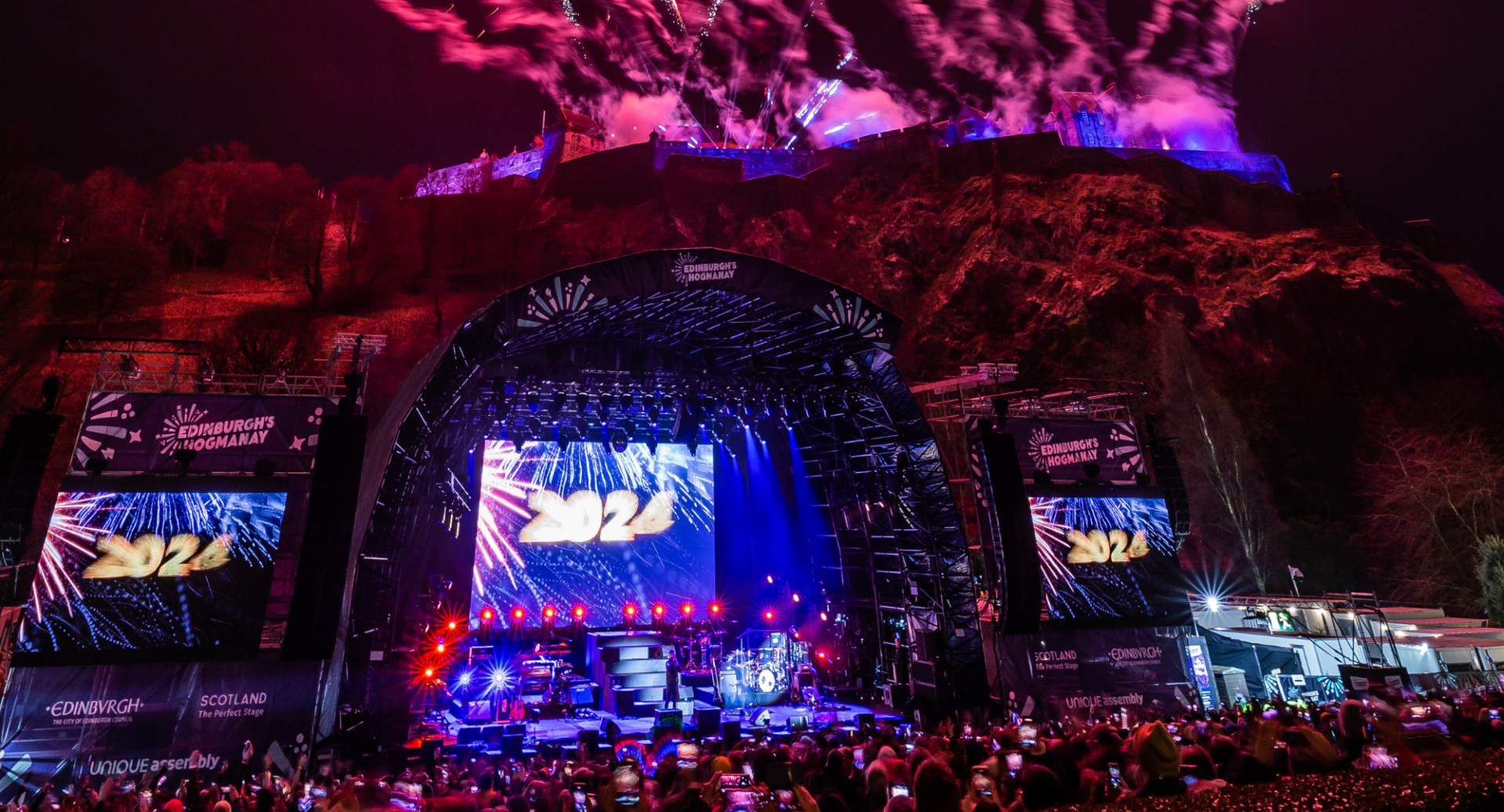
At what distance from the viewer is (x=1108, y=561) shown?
14.5 metres

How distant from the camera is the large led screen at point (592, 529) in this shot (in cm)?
1661

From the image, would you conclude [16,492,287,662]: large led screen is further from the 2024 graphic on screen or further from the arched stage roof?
the 2024 graphic on screen

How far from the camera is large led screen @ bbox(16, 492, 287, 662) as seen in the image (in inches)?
388

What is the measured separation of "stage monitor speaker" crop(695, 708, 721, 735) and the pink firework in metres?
9.46

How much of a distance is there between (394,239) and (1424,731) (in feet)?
165

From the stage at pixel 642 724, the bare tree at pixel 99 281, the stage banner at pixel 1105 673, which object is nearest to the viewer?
the stage at pixel 642 724

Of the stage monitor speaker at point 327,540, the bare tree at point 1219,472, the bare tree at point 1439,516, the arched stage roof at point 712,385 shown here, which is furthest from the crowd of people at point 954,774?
the bare tree at point 1219,472

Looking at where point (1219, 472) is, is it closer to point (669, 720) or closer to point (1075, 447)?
point (1075, 447)

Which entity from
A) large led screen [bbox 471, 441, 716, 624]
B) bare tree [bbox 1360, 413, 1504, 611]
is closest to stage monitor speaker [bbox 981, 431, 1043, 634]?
large led screen [bbox 471, 441, 716, 624]

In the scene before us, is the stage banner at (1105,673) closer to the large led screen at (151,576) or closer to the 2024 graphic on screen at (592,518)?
the 2024 graphic on screen at (592,518)

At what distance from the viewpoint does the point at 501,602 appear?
1630 centimetres

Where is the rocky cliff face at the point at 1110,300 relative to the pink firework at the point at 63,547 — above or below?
above

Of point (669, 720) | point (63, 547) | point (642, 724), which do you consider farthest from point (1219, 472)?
point (63, 547)

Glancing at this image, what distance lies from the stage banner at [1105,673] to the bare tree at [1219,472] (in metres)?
21.6
